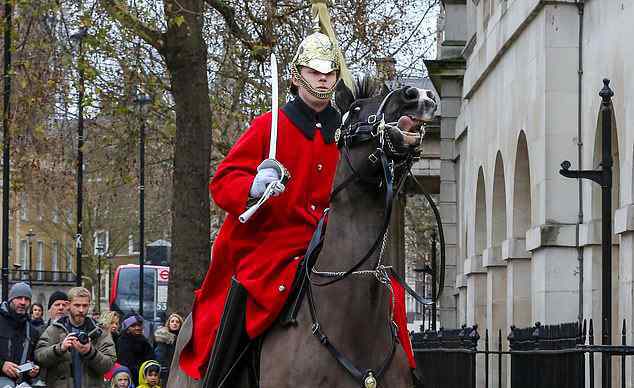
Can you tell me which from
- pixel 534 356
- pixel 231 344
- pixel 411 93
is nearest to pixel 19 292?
pixel 534 356

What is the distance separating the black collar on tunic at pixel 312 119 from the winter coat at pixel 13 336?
25.1ft

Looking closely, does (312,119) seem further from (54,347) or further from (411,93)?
(54,347)

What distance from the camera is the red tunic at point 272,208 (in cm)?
883

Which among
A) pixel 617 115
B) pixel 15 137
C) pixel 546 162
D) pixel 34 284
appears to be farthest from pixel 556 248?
pixel 34 284

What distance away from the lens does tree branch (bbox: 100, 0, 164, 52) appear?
1037 inches

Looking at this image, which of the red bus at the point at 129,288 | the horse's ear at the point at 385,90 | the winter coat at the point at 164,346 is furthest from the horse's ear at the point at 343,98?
the red bus at the point at 129,288

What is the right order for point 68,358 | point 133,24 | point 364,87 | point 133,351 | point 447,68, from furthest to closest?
point 447,68 → point 133,24 → point 133,351 → point 68,358 → point 364,87

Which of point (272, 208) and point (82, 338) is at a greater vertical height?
point (272, 208)

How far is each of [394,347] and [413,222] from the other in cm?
5848

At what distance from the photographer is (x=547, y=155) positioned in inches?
870

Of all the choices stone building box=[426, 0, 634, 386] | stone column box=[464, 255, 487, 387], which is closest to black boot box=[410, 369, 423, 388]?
stone building box=[426, 0, 634, 386]

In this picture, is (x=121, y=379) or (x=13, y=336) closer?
(x=13, y=336)

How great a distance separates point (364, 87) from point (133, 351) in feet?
41.6

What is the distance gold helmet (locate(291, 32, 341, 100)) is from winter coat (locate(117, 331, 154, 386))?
39.5ft
